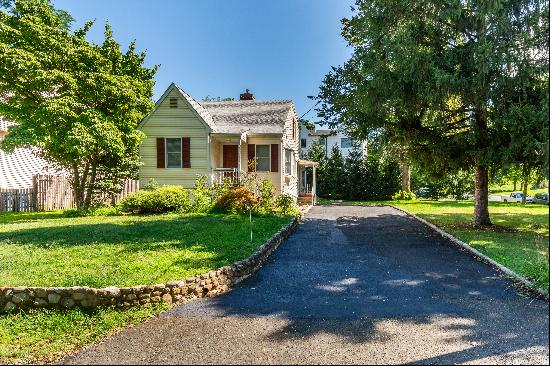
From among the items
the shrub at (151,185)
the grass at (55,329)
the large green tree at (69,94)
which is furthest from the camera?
the shrub at (151,185)

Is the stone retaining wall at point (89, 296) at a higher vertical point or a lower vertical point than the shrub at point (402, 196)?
lower

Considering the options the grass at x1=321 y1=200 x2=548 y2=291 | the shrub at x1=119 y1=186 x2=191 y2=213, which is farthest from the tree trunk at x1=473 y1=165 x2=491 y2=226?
the shrub at x1=119 y1=186 x2=191 y2=213

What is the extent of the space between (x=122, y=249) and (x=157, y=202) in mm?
7859

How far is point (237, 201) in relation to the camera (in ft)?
52.0

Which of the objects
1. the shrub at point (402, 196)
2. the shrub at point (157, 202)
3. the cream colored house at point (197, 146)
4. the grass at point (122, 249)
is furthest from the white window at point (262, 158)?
the shrub at point (402, 196)

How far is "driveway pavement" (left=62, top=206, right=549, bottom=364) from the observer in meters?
4.27

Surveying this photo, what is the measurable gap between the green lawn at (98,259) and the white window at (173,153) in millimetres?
6406

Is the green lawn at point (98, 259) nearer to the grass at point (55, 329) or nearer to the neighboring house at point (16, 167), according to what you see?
the grass at point (55, 329)

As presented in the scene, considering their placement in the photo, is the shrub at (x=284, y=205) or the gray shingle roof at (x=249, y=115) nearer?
the shrub at (x=284, y=205)

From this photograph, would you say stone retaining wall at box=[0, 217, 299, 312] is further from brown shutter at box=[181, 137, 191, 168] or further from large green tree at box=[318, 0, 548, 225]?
brown shutter at box=[181, 137, 191, 168]

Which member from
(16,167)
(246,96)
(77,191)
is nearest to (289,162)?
(246,96)

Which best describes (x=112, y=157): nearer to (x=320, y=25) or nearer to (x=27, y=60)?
(x=27, y=60)

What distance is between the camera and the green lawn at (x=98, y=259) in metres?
4.96

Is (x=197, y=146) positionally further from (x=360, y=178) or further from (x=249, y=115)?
(x=360, y=178)
